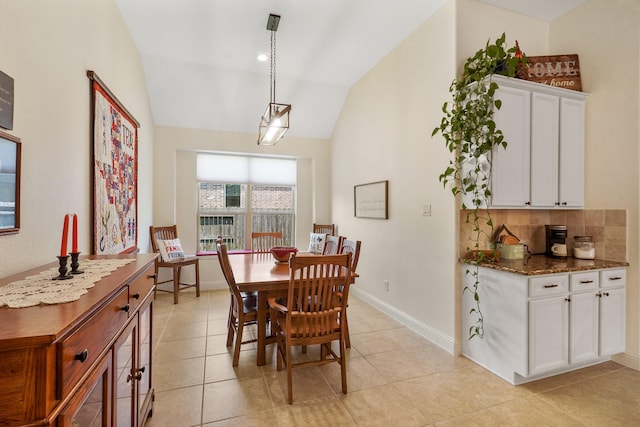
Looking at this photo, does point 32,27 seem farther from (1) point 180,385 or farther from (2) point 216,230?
(2) point 216,230

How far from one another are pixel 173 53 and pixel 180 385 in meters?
3.73

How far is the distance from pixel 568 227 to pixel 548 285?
1184 mm

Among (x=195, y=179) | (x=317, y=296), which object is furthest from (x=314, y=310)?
(x=195, y=179)

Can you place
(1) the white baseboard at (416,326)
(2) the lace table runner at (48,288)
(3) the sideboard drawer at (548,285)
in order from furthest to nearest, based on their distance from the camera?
1. (1) the white baseboard at (416,326)
2. (3) the sideboard drawer at (548,285)
3. (2) the lace table runner at (48,288)

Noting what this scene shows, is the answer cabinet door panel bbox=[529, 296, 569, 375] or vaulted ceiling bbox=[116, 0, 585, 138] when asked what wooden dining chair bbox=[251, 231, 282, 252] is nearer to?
vaulted ceiling bbox=[116, 0, 585, 138]

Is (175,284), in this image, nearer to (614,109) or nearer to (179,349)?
(179,349)

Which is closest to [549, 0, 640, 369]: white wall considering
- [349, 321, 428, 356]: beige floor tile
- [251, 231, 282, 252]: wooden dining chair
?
[349, 321, 428, 356]: beige floor tile

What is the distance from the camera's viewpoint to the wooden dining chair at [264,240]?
435 cm

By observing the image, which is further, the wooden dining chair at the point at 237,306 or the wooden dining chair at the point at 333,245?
the wooden dining chair at the point at 333,245

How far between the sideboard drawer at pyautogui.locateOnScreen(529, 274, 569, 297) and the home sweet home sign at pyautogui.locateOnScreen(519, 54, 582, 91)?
1.81 meters

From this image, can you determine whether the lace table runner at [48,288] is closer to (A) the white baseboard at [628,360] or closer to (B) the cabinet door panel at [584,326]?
(B) the cabinet door panel at [584,326]

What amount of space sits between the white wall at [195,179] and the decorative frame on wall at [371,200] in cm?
116

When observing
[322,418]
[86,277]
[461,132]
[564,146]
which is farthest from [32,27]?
[564,146]

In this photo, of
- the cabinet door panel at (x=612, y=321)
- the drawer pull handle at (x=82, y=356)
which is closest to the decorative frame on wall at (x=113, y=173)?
the drawer pull handle at (x=82, y=356)
